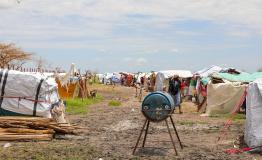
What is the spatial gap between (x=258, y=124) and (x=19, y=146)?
230 inches

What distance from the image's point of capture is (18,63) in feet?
110

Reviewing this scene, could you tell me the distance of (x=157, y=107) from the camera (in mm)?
11797

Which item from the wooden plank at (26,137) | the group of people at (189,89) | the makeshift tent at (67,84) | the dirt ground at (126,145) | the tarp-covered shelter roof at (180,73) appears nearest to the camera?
the dirt ground at (126,145)

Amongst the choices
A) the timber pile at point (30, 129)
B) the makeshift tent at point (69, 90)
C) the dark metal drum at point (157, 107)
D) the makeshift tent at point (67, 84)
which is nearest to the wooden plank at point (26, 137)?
the timber pile at point (30, 129)

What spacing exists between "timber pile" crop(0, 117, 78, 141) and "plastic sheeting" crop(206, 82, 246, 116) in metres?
11.1

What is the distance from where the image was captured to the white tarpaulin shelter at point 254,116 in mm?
12266

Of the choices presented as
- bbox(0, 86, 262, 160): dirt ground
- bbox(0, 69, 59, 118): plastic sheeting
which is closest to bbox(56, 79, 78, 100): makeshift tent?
bbox(0, 86, 262, 160): dirt ground

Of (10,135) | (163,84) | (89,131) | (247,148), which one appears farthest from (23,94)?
(163,84)

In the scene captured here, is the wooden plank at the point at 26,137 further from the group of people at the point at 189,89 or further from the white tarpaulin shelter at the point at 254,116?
the group of people at the point at 189,89

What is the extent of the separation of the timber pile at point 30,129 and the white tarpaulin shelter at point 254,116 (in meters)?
4.99

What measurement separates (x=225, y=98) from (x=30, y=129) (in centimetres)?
1255

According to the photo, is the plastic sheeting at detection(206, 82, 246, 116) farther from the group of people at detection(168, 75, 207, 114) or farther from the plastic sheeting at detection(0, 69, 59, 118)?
the plastic sheeting at detection(0, 69, 59, 118)

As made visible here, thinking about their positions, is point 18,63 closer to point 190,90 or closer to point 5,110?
point 190,90

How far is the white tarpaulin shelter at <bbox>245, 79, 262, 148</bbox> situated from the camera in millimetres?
12266
